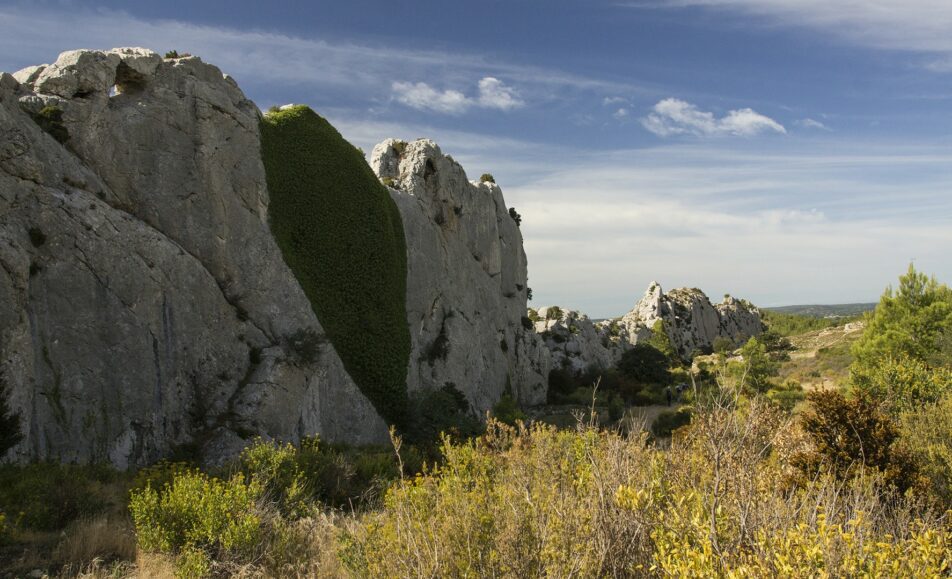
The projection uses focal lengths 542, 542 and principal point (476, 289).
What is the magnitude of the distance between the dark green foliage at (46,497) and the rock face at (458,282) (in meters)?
16.6

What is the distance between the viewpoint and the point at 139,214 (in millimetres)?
18141

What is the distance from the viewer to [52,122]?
16.9 m

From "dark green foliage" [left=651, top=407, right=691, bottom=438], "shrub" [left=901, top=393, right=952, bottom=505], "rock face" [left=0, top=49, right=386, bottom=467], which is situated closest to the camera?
"shrub" [left=901, top=393, right=952, bottom=505]

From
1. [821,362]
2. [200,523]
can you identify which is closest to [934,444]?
[200,523]

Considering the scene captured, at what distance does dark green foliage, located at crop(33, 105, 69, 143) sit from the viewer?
54.7 feet

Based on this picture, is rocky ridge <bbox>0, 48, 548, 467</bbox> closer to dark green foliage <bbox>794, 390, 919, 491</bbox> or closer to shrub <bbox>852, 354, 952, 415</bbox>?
dark green foliage <bbox>794, 390, 919, 491</bbox>

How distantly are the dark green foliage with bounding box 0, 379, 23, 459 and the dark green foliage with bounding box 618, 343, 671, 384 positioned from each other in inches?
1808

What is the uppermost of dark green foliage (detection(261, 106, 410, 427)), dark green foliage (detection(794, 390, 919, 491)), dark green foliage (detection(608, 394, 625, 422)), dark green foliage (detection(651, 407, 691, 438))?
dark green foliage (detection(261, 106, 410, 427))

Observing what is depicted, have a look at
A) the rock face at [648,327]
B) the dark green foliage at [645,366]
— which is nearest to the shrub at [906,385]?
the dark green foliage at [645,366]

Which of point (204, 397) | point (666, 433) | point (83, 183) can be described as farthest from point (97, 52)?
point (666, 433)

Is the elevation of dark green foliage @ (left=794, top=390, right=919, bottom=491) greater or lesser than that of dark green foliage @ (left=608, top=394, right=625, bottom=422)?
greater

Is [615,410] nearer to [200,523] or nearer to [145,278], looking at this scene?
[145,278]

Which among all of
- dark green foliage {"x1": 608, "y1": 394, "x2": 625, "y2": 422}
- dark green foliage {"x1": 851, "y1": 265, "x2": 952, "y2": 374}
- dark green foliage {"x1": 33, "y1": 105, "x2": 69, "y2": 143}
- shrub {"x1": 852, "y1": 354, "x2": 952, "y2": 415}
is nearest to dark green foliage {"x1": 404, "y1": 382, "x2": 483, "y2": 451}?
dark green foliage {"x1": 608, "y1": 394, "x2": 625, "y2": 422}

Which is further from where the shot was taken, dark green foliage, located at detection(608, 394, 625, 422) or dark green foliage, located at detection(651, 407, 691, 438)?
dark green foliage, located at detection(608, 394, 625, 422)
